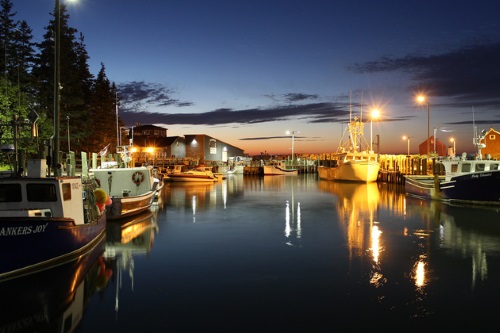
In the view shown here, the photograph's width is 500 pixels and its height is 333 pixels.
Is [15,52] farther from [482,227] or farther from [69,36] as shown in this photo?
[482,227]

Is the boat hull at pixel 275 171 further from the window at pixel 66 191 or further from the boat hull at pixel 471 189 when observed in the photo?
the window at pixel 66 191

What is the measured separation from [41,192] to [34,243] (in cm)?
218

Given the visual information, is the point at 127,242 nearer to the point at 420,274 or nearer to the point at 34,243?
the point at 34,243

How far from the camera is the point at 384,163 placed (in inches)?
2758

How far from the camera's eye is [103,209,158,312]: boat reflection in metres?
14.0

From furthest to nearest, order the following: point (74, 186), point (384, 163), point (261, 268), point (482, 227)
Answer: point (384, 163) → point (482, 227) → point (74, 186) → point (261, 268)

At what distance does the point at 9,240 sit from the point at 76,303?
2.52m

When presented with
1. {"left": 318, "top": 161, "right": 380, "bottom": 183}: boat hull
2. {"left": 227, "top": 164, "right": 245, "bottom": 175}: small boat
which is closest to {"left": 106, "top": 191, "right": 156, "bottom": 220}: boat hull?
{"left": 318, "top": 161, "right": 380, "bottom": 183}: boat hull

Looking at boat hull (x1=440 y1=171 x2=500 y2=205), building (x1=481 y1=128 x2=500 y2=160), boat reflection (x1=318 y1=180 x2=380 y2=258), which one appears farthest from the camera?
building (x1=481 y1=128 x2=500 y2=160)

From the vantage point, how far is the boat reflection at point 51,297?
30.0ft

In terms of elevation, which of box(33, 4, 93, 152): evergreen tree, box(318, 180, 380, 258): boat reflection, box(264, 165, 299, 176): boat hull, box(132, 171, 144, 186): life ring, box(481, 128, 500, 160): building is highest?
box(33, 4, 93, 152): evergreen tree

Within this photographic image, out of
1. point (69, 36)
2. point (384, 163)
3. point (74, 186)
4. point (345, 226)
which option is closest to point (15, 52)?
point (69, 36)

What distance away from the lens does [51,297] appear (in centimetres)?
1077

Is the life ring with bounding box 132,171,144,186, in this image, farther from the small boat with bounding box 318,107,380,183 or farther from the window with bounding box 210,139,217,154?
the window with bounding box 210,139,217,154
